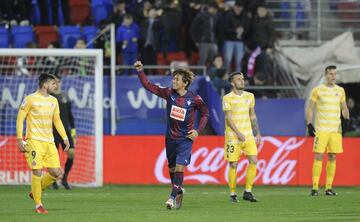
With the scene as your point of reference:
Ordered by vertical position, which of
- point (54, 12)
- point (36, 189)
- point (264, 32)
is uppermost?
point (54, 12)

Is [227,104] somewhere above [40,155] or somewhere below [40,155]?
above

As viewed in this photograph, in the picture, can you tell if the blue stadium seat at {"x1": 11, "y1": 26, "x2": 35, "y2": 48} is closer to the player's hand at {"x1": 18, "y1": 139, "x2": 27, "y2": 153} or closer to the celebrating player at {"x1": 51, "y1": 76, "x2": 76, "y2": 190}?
the celebrating player at {"x1": 51, "y1": 76, "x2": 76, "y2": 190}

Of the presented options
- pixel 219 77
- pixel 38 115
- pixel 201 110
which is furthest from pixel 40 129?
pixel 219 77

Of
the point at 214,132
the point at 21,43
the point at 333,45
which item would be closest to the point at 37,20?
the point at 21,43

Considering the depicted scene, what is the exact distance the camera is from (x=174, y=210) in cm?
1553

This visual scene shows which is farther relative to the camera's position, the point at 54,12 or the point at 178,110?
the point at 54,12

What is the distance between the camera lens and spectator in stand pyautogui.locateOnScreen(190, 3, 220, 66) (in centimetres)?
2680

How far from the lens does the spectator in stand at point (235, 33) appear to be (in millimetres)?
27219

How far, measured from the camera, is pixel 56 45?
1036 inches

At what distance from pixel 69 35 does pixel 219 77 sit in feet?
13.5

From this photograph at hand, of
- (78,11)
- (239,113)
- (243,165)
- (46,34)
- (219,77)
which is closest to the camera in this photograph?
(239,113)

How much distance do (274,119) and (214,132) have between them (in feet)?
5.00

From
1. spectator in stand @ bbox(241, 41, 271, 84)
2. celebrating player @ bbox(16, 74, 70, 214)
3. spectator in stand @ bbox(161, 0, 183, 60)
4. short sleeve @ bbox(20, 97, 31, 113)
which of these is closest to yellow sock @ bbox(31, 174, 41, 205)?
celebrating player @ bbox(16, 74, 70, 214)

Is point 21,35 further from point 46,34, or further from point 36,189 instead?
point 36,189
